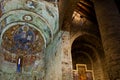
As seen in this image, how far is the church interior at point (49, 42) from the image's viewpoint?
8.66 metres

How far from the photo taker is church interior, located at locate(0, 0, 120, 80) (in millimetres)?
8656

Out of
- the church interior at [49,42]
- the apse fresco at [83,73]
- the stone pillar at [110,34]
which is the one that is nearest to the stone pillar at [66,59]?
the church interior at [49,42]

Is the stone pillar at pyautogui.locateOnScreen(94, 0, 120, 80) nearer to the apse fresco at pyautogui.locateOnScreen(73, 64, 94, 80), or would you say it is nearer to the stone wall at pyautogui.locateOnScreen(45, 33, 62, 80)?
the stone wall at pyautogui.locateOnScreen(45, 33, 62, 80)

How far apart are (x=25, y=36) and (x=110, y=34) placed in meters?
8.36

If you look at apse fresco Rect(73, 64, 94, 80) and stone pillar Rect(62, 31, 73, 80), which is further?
apse fresco Rect(73, 64, 94, 80)

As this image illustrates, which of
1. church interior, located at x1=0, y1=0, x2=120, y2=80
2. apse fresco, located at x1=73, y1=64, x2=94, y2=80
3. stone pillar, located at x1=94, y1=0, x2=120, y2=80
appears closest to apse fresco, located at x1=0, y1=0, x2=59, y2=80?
church interior, located at x1=0, y1=0, x2=120, y2=80

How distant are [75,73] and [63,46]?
2.36 metres

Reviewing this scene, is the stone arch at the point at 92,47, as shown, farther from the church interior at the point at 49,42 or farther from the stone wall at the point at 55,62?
the stone wall at the point at 55,62

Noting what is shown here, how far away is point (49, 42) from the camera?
36.0 ft

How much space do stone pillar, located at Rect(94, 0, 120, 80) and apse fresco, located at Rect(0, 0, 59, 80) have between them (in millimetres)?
4805

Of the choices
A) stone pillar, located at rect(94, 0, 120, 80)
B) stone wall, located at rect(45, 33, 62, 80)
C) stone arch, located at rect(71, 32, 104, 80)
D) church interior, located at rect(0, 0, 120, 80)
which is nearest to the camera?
stone pillar, located at rect(94, 0, 120, 80)

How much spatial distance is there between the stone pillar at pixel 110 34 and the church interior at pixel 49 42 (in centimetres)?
251

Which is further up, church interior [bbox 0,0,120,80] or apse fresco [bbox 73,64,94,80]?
church interior [bbox 0,0,120,80]

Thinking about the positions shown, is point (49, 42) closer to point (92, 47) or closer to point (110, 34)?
point (92, 47)
